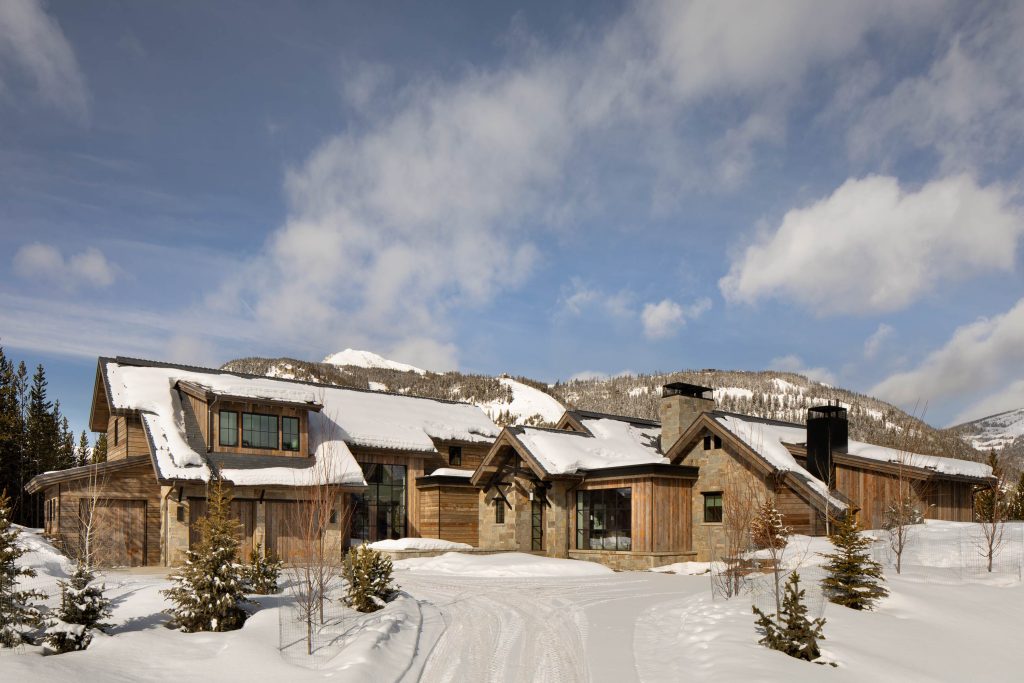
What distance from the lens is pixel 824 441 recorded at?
27094 millimetres

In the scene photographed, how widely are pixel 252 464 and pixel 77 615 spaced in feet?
53.5

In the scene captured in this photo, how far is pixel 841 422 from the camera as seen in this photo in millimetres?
27500

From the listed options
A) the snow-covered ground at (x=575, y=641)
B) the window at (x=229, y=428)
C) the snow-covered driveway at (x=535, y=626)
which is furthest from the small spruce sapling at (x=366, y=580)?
the window at (x=229, y=428)

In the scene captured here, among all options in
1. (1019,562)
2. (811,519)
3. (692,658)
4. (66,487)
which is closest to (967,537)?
(1019,562)

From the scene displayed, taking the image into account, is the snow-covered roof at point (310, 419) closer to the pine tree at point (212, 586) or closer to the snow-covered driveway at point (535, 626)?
the snow-covered driveway at point (535, 626)

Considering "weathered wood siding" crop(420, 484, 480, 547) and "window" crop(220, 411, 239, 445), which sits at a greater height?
"window" crop(220, 411, 239, 445)

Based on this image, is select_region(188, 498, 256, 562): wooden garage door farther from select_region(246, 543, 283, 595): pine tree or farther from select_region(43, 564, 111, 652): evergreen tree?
select_region(43, 564, 111, 652): evergreen tree

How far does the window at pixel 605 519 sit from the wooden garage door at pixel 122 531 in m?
16.4

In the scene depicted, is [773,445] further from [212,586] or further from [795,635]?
[212,586]

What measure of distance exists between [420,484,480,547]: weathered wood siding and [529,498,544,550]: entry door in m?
4.27

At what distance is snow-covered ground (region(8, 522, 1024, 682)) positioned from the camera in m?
10.6

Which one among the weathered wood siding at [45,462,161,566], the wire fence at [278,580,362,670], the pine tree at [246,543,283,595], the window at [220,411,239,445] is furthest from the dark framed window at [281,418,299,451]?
the wire fence at [278,580,362,670]

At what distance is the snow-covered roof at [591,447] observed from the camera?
28.8 metres

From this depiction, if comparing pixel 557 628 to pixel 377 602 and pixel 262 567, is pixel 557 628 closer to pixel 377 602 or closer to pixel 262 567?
pixel 377 602
